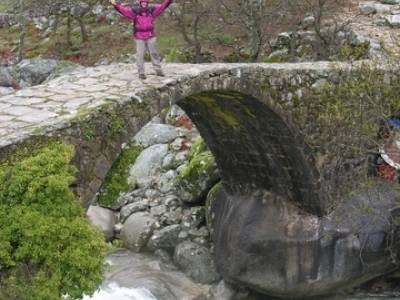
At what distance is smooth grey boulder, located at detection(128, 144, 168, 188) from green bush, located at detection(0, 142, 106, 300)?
11273 mm

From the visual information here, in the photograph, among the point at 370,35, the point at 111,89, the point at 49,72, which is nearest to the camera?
the point at 111,89

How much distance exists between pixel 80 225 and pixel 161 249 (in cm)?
913

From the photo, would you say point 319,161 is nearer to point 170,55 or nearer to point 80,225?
point 80,225

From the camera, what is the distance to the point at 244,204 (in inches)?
559

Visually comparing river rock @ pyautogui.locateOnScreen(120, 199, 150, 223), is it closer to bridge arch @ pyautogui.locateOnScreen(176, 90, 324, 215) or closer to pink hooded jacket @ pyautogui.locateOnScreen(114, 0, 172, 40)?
bridge arch @ pyautogui.locateOnScreen(176, 90, 324, 215)

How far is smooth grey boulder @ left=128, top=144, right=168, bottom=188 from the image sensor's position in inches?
727

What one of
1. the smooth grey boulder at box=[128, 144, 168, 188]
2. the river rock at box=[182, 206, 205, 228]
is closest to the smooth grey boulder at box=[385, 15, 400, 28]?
the smooth grey boulder at box=[128, 144, 168, 188]

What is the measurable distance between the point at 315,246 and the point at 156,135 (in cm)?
796

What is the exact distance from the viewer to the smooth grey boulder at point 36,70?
26.3 m

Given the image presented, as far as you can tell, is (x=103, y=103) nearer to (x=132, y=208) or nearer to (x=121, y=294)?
(x=121, y=294)

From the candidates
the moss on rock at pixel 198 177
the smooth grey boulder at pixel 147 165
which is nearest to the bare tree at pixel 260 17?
the smooth grey boulder at pixel 147 165

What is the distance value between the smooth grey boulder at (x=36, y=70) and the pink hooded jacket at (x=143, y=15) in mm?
17689

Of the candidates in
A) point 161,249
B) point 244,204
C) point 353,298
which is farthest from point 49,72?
point 353,298

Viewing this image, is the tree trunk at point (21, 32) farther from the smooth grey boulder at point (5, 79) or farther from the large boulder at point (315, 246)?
the large boulder at point (315, 246)
